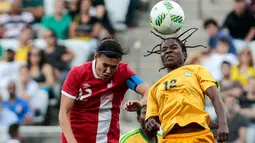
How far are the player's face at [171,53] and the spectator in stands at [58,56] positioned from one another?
713 centimetres

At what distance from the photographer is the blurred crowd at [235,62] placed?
13086mm

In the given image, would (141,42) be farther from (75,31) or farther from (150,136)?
(150,136)

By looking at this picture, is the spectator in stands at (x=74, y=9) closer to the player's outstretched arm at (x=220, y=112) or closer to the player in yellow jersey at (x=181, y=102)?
the player in yellow jersey at (x=181, y=102)

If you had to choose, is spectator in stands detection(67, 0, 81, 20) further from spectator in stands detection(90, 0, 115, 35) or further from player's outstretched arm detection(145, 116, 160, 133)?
player's outstretched arm detection(145, 116, 160, 133)

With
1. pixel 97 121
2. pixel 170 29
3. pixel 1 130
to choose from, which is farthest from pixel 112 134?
pixel 1 130

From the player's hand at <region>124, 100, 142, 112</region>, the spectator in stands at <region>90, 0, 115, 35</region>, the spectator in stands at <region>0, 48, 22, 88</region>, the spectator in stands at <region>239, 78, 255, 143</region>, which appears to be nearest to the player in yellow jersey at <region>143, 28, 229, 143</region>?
the player's hand at <region>124, 100, 142, 112</region>

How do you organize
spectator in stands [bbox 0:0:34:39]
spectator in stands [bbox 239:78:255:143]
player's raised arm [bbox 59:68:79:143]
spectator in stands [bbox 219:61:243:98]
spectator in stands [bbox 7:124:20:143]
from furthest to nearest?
spectator in stands [bbox 0:0:34:39], spectator in stands [bbox 7:124:20:143], spectator in stands [bbox 219:61:243:98], spectator in stands [bbox 239:78:255:143], player's raised arm [bbox 59:68:79:143]

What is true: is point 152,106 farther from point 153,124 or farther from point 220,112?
point 220,112

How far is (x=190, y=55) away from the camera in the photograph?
1395cm

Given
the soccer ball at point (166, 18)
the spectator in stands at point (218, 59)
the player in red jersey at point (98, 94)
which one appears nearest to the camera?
the soccer ball at point (166, 18)

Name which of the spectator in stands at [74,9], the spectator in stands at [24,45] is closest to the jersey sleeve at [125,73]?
the spectator in stands at [24,45]

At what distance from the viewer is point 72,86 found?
7797 millimetres

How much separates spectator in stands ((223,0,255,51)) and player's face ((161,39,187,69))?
7.16 m

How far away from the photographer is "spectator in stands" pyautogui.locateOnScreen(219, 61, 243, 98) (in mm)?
13297
